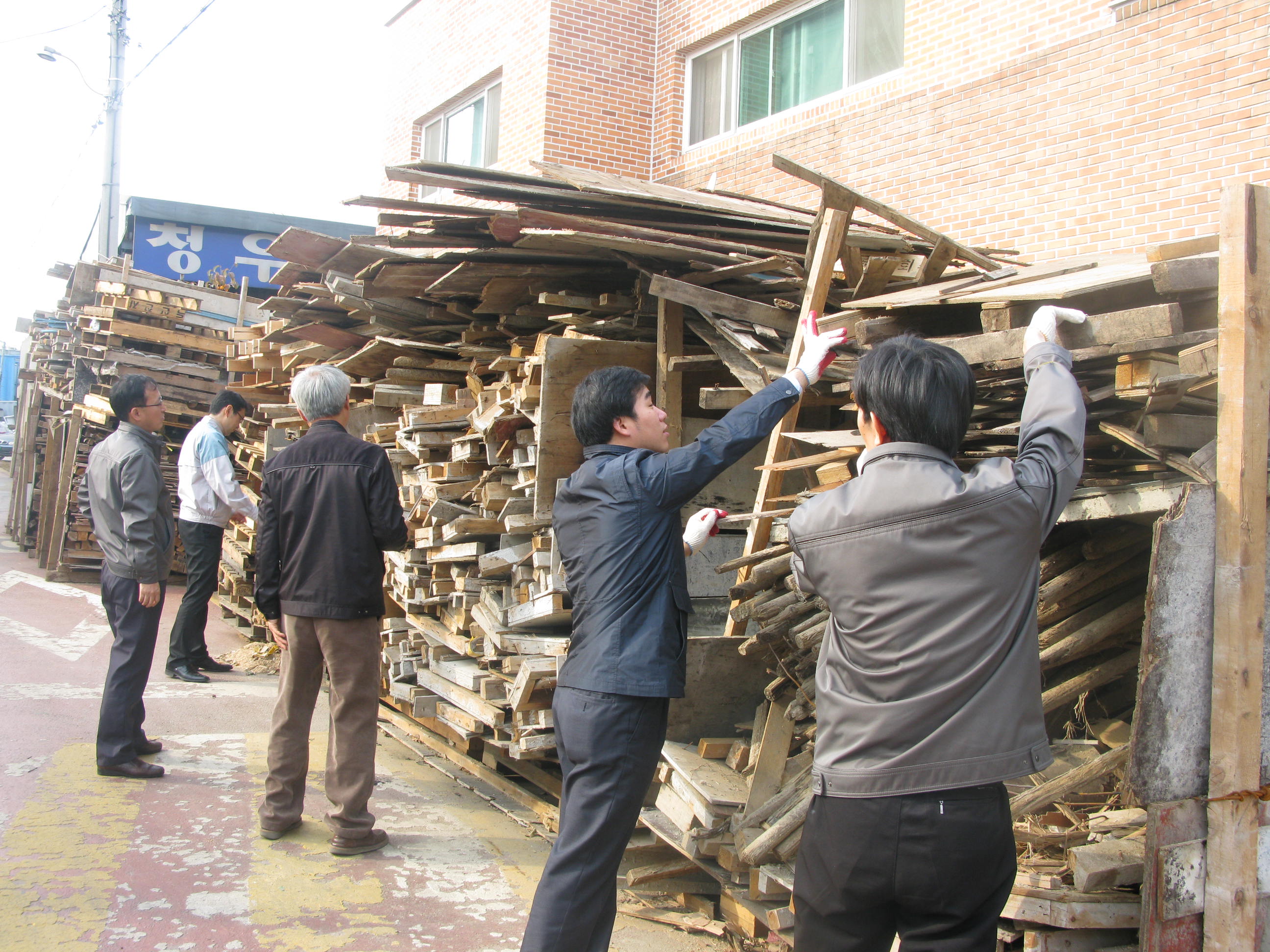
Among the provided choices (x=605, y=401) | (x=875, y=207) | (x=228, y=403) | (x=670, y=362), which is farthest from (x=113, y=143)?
(x=605, y=401)

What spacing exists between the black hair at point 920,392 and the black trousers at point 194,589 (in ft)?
21.4

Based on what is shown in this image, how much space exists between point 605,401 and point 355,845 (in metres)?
2.54

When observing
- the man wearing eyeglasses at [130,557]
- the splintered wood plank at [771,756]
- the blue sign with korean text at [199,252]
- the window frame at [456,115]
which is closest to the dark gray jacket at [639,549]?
the splintered wood plank at [771,756]

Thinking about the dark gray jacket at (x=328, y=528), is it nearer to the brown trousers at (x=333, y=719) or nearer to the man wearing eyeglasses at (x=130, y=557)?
the brown trousers at (x=333, y=719)

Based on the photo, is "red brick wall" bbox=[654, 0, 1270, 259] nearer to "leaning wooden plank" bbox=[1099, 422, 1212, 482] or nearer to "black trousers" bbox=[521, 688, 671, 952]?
"leaning wooden plank" bbox=[1099, 422, 1212, 482]

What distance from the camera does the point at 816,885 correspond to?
7.44 feet

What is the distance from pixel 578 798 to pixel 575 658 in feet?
1.47

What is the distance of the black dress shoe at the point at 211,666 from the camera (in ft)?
25.4

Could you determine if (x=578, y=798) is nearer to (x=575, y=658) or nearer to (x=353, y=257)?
(x=575, y=658)

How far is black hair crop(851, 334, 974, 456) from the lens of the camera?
7.41ft

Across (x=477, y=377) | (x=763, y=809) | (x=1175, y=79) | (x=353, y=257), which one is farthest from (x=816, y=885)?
(x=1175, y=79)

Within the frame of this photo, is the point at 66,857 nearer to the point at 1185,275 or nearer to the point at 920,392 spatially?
the point at 920,392

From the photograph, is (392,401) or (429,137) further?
(429,137)

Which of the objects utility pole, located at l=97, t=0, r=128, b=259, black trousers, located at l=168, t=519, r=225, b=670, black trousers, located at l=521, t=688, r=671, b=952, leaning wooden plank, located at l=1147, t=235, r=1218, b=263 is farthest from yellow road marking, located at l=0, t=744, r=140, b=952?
utility pole, located at l=97, t=0, r=128, b=259
